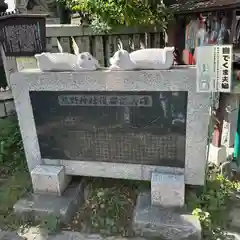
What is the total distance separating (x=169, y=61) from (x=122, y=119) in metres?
0.77

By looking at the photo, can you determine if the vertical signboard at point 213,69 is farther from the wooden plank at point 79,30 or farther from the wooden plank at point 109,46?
the wooden plank at point 109,46

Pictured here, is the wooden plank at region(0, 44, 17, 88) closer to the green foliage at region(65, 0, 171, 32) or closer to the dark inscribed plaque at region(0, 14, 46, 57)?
the dark inscribed plaque at region(0, 14, 46, 57)

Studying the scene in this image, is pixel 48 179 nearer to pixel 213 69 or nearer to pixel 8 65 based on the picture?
pixel 213 69

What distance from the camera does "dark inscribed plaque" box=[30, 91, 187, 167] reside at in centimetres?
254

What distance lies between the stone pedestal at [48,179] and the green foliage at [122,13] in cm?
313

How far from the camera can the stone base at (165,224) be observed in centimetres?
241

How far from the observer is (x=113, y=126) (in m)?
2.73

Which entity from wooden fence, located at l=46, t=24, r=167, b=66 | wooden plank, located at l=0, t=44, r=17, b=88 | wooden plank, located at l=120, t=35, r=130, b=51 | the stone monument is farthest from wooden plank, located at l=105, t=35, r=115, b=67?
the stone monument

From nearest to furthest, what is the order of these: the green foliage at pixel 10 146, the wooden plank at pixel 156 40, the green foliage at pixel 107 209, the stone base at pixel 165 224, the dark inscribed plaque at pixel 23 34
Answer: the stone base at pixel 165 224 → the green foliage at pixel 107 209 → the green foliage at pixel 10 146 → the dark inscribed plaque at pixel 23 34 → the wooden plank at pixel 156 40

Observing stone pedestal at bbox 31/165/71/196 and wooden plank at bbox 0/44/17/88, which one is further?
wooden plank at bbox 0/44/17/88

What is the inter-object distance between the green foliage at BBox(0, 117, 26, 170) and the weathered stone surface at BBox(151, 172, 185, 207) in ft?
6.84

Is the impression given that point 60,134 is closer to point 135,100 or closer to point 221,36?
point 135,100

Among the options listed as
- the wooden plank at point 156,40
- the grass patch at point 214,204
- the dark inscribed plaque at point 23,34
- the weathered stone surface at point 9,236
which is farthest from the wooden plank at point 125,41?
→ the weathered stone surface at point 9,236

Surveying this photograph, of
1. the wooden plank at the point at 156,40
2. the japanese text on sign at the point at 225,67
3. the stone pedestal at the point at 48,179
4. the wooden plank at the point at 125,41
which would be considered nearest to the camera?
the japanese text on sign at the point at 225,67
